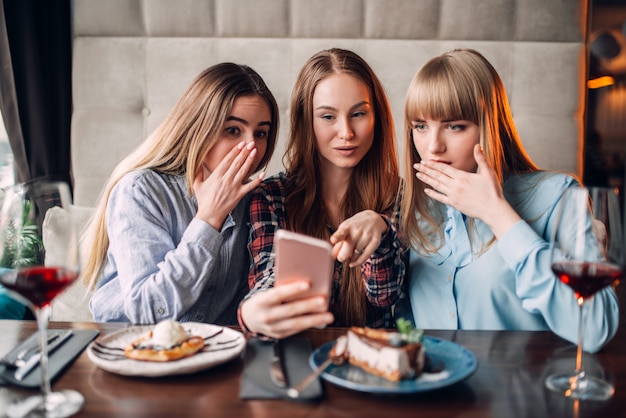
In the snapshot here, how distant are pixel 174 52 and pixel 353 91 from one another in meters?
1.13

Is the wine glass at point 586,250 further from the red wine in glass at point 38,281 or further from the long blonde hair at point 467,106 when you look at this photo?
the red wine in glass at point 38,281

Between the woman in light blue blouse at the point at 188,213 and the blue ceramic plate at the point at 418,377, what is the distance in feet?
1.75

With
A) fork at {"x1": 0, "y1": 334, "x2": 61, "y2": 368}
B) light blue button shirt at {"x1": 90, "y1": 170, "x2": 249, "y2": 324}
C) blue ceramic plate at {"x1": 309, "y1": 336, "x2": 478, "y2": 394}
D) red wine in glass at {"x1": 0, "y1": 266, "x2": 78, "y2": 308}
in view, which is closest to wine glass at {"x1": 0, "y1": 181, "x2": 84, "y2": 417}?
red wine in glass at {"x1": 0, "y1": 266, "x2": 78, "y2": 308}

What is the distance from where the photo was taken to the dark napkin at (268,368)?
0.84 m

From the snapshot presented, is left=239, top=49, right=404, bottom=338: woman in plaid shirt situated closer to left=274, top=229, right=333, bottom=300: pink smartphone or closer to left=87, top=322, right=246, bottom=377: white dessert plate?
left=87, top=322, right=246, bottom=377: white dessert plate

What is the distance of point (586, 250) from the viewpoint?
874 mm

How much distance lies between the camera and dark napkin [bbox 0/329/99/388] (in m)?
0.88

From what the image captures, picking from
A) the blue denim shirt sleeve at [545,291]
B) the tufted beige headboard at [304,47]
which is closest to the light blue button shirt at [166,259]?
the blue denim shirt sleeve at [545,291]

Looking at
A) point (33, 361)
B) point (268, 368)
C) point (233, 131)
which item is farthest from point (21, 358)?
point (233, 131)

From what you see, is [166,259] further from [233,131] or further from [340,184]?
[340,184]

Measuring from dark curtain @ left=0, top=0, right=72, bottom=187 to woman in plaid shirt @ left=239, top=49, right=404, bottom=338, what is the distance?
1.34m

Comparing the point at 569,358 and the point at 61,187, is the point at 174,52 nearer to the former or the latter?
the point at 61,187

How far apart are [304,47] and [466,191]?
4.46ft

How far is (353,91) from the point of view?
64.4 inches
